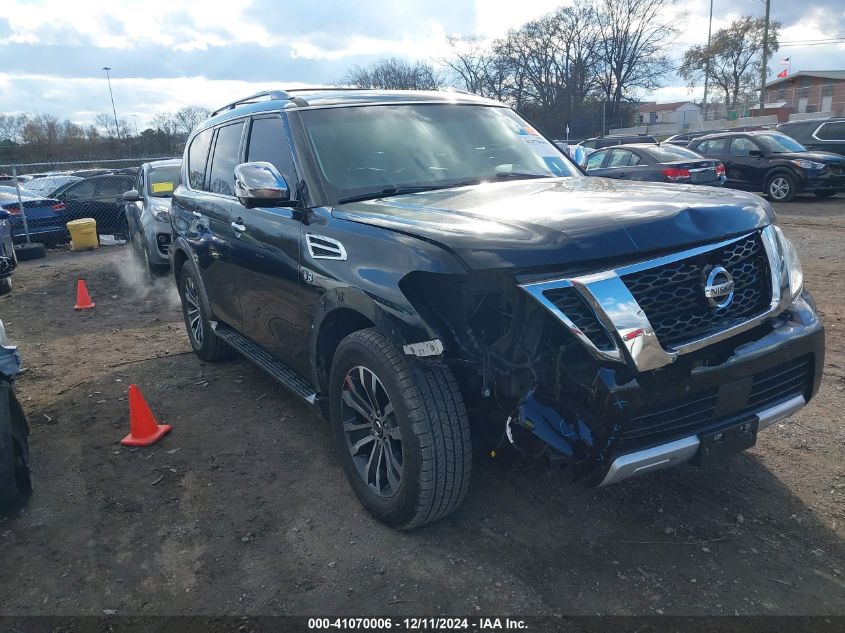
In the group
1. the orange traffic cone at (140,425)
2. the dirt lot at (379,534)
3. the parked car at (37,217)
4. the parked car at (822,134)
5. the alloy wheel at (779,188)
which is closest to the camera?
the dirt lot at (379,534)

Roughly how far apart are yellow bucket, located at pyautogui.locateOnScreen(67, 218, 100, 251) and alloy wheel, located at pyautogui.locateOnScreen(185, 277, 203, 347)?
394 inches

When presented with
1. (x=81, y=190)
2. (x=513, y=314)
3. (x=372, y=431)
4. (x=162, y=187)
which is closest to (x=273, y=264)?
(x=372, y=431)

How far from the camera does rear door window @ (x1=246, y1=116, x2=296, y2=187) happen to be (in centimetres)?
382

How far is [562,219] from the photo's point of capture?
8.80 ft

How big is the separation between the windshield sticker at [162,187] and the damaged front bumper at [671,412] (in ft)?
30.5

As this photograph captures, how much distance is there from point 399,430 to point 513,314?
0.71m

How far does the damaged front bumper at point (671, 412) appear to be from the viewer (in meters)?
2.51

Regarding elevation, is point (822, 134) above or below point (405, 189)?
below

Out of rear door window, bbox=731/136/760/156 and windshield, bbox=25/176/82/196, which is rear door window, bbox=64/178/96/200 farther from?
rear door window, bbox=731/136/760/156

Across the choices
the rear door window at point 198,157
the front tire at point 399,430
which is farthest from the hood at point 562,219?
the rear door window at point 198,157

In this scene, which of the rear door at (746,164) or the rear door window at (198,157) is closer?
the rear door window at (198,157)

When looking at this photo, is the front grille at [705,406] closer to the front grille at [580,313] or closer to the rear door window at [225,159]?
the front grille at [580,313]

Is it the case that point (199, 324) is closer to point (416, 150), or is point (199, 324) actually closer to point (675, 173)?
point (416, 150)

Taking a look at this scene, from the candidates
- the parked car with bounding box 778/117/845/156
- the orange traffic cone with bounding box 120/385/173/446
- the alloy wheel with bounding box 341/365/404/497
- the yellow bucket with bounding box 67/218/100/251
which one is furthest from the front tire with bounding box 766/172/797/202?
the yellow bucket with bounding box 67/218/100/251
